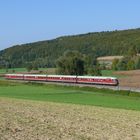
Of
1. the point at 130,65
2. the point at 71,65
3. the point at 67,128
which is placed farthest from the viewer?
the point at 130,65

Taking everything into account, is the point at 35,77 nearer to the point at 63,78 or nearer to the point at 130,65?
the point at 63,78

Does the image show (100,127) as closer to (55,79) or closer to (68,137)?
(68,137)

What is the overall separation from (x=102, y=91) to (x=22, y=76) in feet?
153

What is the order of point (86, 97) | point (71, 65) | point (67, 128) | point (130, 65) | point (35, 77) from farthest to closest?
point (130, 65), point (71, 65), point (35, 77), point (86, 97), point (67, 128)

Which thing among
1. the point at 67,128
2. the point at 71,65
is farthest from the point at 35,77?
the point at 67,128

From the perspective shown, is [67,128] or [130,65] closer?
[67,128]

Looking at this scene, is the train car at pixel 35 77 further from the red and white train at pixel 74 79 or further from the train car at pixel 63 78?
the train car at pixel 63 78

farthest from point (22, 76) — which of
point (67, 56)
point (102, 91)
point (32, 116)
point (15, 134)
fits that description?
point (15, 134)

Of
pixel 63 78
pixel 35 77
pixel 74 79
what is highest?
pixel 35 77

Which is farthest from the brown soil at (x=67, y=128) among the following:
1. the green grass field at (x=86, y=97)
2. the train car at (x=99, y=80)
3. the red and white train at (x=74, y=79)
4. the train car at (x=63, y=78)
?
the train car at (x=63, y=78)

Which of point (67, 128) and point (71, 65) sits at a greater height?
point (71, 65)

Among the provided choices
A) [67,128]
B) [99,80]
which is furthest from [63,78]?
[67,128]

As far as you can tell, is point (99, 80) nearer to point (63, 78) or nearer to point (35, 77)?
point (63, 78)

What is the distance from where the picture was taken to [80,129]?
23.2 metres
